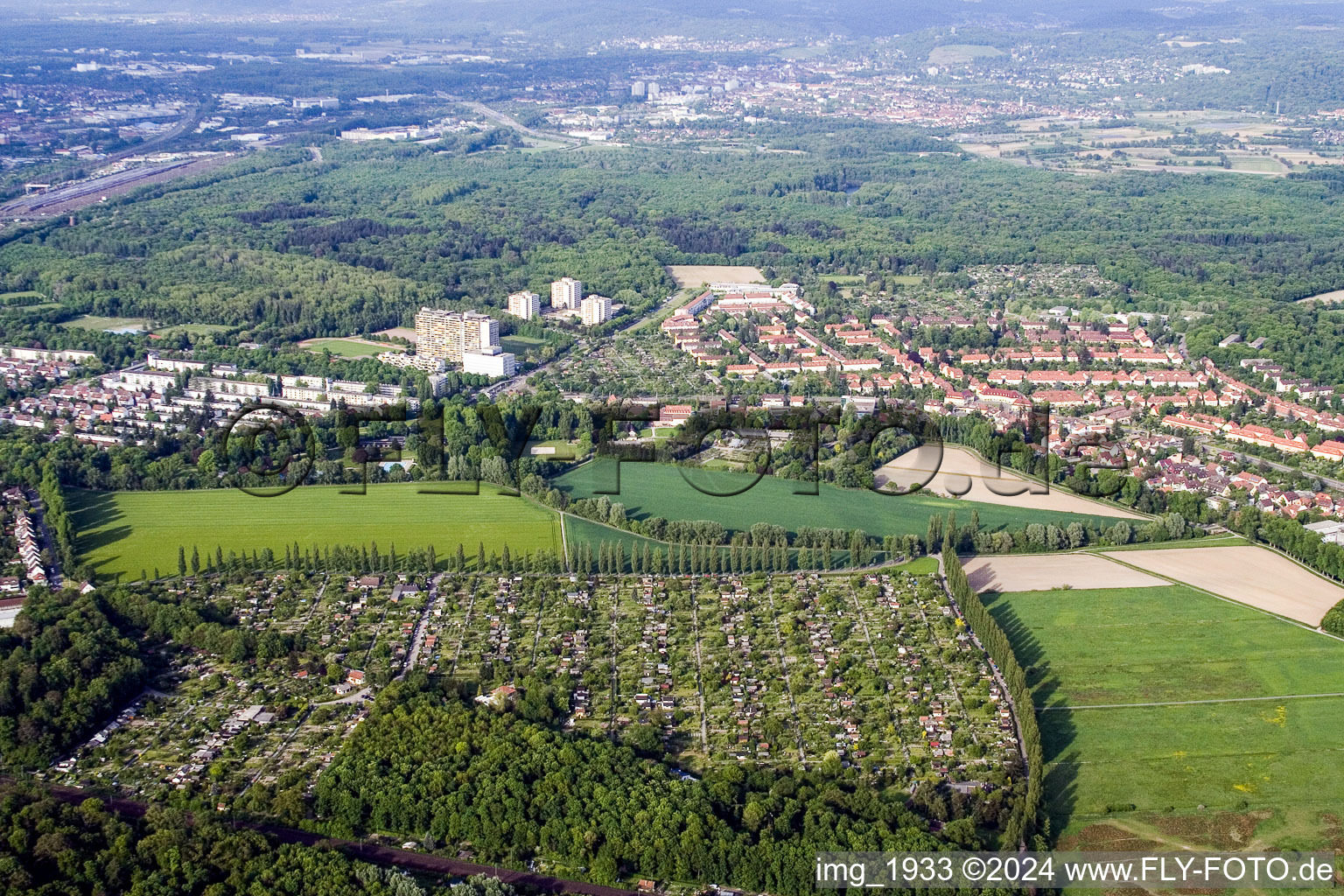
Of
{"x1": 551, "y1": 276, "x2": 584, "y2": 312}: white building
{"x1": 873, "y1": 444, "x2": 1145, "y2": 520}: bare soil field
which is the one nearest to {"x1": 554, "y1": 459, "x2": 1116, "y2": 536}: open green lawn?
{"x1": 873, "y1": 444, "x2": 1145, "y2": 520}: bare soil field

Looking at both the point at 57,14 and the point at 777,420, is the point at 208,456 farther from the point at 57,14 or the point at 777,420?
the point at 57,14

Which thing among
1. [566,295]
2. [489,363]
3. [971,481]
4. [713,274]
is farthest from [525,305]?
[971,481]

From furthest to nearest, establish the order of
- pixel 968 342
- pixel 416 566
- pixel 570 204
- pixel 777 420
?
pixel 570 204 → pixel 968 342 → pixel 777 420 → pixel 416 566

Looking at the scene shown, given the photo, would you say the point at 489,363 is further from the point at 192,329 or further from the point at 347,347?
the point at 192,329

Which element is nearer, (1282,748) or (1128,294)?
(1282,748)

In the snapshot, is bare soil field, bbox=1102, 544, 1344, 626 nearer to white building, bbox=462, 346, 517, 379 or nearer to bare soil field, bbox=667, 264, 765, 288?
white building, bbox=462, 346, 517, 379

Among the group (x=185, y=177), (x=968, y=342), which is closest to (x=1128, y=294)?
(x=968, y=342)
